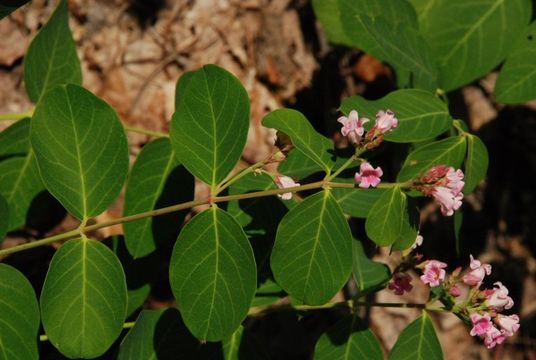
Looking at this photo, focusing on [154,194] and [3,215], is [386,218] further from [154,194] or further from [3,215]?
[3,215]

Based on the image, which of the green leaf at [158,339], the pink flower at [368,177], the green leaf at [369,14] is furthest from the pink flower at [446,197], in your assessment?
the green leaf at [158,339]

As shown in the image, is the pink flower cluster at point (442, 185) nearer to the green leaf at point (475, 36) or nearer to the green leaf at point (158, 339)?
the green leaf at point (475, 36)

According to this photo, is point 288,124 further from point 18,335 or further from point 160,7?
point 160,7

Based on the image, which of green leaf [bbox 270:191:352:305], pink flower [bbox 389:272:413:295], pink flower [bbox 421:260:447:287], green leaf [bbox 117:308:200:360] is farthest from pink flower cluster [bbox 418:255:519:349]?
green leaf [bbox 117:308:200:360]

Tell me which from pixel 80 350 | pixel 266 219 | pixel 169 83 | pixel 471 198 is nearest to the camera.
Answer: pixel 80 350

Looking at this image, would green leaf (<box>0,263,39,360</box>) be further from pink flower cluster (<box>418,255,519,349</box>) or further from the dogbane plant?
pink flower cluster (<box>418,255,519,349</box>)

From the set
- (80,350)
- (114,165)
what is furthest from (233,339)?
(114,165)
